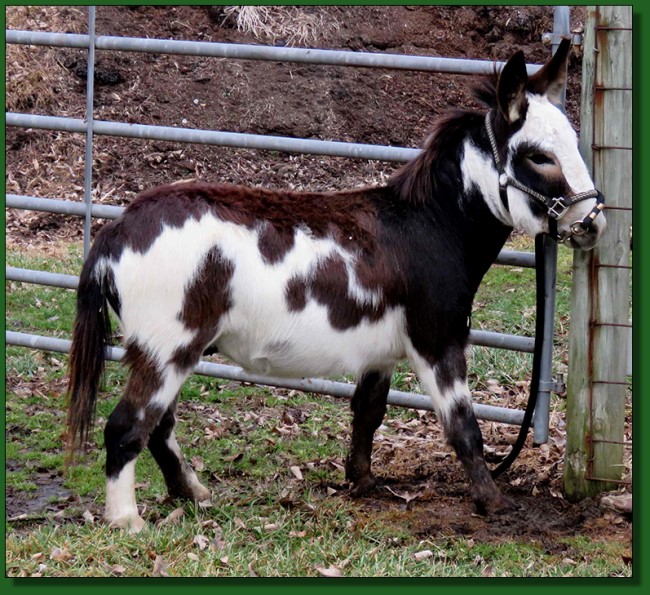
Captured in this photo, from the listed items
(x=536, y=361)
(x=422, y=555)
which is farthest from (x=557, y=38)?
(x=422, y=555)

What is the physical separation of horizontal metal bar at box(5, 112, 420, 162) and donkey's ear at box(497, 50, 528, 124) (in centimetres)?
69

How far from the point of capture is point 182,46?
19.9ft

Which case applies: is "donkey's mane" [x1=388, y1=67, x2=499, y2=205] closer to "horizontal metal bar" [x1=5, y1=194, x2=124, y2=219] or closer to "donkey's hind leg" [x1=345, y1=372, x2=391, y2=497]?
"donkey's hind leg" [x1=345, y1=372, x2=391, y2=497]

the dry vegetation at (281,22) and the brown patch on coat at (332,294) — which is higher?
the dry vegetation at (281,22)

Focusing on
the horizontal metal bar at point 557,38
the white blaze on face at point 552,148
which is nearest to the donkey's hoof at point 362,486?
the white blaze on face at point 552,148

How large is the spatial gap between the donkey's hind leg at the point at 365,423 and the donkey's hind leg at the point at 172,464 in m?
0.84

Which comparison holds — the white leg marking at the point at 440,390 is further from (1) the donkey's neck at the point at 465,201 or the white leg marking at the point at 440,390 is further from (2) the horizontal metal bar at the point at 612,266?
(2) the horizontal metal bar at the point at 612,266

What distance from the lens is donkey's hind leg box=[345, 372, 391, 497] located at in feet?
18.1

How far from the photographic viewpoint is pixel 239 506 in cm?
532

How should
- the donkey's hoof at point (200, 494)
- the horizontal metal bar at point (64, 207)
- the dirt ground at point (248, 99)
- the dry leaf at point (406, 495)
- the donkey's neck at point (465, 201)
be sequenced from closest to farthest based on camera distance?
the donkey's neck at point (465, 201)
the donkey's hoof at point (200, 494)
the dry leaf at point (406, 495)
the horizontal metal bar at point (64, 207)
the dirt ground at point (248, 99)

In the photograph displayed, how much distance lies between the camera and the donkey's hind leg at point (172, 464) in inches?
204

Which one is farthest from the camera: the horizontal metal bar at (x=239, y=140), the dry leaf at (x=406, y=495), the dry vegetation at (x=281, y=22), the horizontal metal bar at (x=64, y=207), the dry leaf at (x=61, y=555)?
the dry vegetation at (x=281, y=22)

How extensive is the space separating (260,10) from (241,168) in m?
2.26

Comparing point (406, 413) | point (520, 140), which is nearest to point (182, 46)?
point (520, 140)
